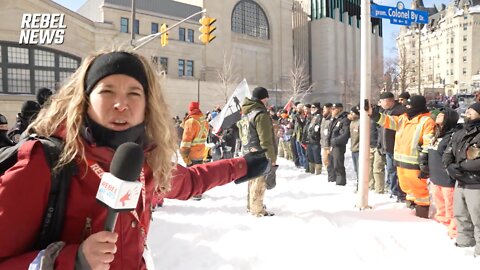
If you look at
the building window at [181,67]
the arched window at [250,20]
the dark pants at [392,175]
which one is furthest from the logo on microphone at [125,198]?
the arched window at [250,20]

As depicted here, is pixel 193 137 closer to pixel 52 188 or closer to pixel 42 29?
pixel 52 188

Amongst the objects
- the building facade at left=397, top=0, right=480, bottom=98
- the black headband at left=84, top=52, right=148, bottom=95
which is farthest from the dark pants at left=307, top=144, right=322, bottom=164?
the building facade at left=397, top=0, right=480, bottom=98

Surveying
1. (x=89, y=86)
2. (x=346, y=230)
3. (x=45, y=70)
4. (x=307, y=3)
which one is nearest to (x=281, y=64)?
(x=307, y=3)

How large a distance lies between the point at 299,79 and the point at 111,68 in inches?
2083

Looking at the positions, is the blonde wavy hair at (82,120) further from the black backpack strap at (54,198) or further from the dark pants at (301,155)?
the dark pants at (301,155)

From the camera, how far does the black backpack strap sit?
132 centimetres

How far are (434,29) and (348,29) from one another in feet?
239

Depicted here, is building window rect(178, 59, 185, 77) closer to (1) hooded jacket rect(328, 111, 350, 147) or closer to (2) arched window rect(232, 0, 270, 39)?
(2) arched window rect(232, 0, 270, 39)

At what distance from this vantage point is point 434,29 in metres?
→ 118

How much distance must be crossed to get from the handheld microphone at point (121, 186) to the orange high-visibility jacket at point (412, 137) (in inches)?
231

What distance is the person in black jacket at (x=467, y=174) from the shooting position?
4.60 metres

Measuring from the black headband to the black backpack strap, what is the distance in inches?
13.4

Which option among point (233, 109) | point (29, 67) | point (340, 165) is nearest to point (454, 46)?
point (29, 67)

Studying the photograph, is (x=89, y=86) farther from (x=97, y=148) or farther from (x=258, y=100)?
(x=258, y=100)
